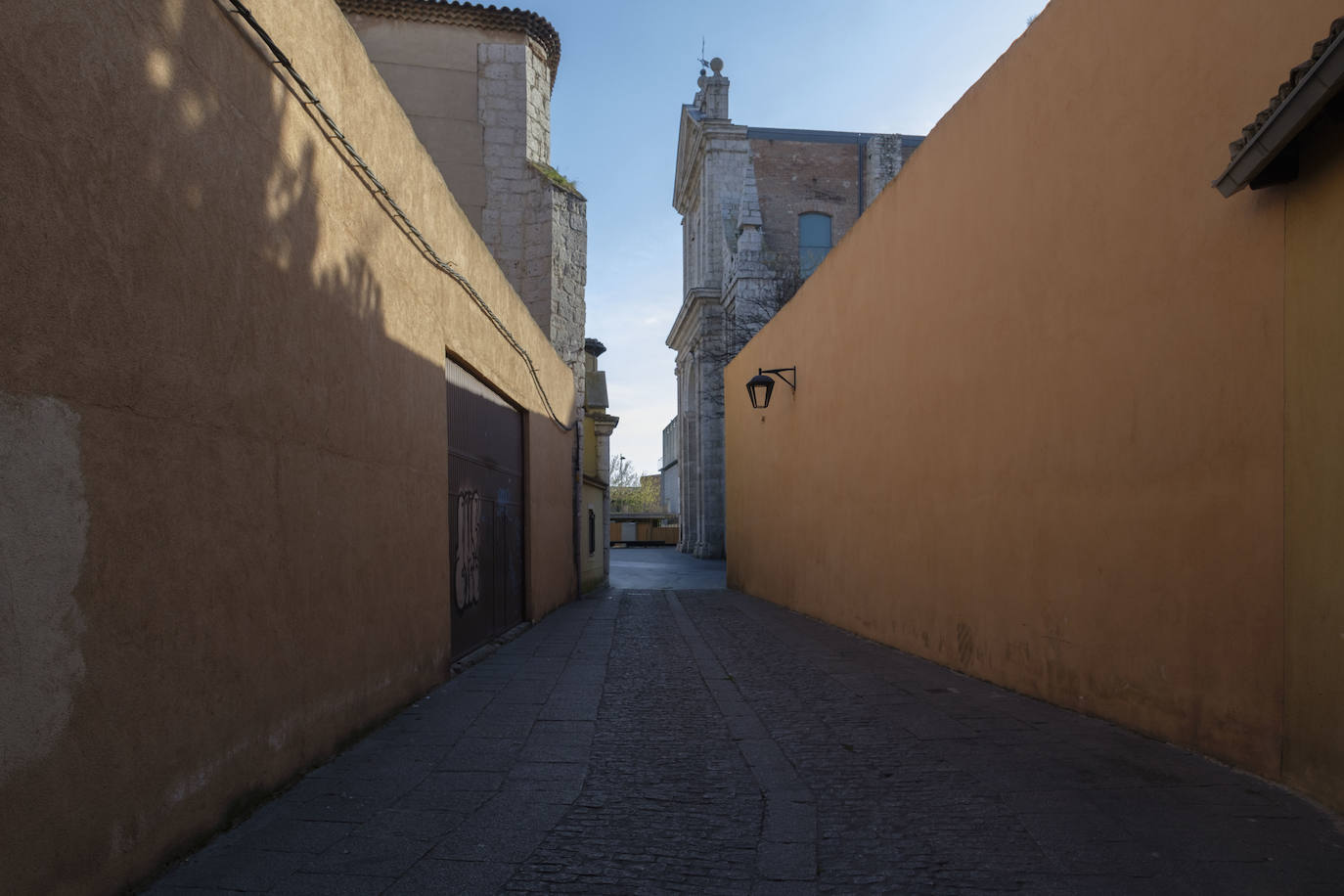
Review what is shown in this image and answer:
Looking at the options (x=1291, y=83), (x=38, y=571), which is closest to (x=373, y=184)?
(x=38, y=571)

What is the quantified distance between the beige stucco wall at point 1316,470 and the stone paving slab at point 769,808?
0.29m

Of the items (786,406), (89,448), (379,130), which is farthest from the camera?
(786,406)

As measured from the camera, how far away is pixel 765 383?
12641mm

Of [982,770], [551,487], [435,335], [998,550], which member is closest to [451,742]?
[982,770]

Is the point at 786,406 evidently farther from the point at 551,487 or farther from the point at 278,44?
the point at 278,44

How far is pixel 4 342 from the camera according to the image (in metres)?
2.47

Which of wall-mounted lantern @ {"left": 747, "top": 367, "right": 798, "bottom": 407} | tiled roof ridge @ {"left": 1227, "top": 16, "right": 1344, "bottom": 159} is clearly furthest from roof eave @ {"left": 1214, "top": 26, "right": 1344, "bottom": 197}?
wall-mounted lantern @ {"left": 747, "top": 367, "right": 798, "bottom": 407}

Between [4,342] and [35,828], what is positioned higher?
[4,342]

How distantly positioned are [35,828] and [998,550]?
5871 millimetres

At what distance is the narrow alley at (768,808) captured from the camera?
10.4ft

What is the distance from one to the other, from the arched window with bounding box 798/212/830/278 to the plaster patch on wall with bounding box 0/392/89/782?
30.3m

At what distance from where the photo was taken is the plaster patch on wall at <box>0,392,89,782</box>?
246 centimetres

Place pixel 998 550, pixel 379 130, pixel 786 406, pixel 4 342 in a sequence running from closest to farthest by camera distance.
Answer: pixel 4 342 < pixel 379 130 < pixel 998 550 < pixel 786 406

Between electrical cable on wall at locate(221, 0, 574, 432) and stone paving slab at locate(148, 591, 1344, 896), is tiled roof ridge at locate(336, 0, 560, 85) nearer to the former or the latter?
electrical cable on wall at locate(221, 0, 574, 432)
